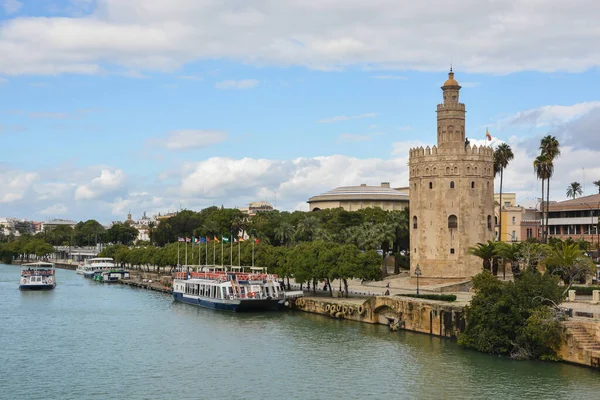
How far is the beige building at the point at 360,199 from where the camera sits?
513 feet

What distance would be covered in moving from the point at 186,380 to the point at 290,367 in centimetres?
625

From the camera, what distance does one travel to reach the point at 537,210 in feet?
375

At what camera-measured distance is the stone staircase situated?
1624 inches

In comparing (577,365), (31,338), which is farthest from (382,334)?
(31,338)

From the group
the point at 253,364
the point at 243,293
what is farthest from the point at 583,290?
the point at 243,293


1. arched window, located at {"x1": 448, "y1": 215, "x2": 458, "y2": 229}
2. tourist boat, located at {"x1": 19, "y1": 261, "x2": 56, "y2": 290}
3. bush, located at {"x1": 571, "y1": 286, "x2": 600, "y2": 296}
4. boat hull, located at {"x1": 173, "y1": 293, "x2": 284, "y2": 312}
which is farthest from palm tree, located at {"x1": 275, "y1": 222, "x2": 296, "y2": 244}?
bush, located at {"x1": 571, "y1": 286, "x2": 600, "y2": 296}

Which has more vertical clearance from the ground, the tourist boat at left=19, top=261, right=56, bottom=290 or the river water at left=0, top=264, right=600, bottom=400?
the tourist boat at left=19, top=261, right=56, bottom=290

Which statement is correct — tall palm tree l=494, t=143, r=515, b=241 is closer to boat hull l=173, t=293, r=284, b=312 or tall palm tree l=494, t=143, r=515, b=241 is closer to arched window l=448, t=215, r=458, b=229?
arched window l=448, t=215, r=458, b=229

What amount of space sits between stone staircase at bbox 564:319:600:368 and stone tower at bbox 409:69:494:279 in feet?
111

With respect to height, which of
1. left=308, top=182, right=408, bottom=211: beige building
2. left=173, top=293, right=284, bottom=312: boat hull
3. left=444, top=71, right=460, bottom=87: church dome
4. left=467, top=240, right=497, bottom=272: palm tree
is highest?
left=444, top=71, right=460, bottom=87: church dome

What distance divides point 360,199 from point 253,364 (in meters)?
113

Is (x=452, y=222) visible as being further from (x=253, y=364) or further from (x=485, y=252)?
(x=253, y=364)

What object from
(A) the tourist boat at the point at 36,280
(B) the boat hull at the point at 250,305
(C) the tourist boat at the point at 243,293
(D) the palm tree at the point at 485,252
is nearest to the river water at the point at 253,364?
(B) the boat hull at the point at 250,305

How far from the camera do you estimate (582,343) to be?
138 feet
